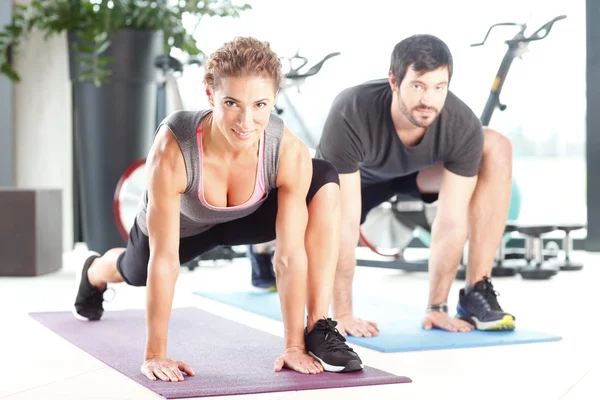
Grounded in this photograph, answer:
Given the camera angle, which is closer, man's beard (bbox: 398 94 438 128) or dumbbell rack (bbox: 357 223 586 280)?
man's beard (bbox: 398 94 438 128)

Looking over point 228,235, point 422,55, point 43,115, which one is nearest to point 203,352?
point 228,235

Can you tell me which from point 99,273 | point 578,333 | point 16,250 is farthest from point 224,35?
point 578,333

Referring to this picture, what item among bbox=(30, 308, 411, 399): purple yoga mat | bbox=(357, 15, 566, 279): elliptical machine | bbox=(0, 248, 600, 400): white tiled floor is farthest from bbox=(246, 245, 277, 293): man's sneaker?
bbox=(357, 15, 566, 279): elliptical machine

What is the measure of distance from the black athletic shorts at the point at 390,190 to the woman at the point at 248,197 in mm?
834

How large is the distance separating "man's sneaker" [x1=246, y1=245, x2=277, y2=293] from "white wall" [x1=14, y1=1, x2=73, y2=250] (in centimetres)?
200

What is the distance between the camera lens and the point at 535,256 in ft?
13.7

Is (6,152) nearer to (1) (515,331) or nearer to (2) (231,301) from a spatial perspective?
(2) (231,301)

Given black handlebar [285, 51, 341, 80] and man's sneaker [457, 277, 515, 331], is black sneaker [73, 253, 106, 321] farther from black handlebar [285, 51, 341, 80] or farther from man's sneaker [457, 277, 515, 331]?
black handlebar [285, 51, 341, 80]

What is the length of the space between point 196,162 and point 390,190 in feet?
4.07

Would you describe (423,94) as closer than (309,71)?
Yes

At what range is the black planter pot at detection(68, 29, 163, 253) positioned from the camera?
15.0ft

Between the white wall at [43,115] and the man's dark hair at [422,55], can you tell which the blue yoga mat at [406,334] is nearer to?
the man's dark hair at [422,55]

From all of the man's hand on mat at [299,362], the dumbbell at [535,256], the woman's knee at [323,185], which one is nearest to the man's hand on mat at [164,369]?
the man's hand on mat at [299,362]

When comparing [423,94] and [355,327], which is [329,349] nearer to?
[355,327]
